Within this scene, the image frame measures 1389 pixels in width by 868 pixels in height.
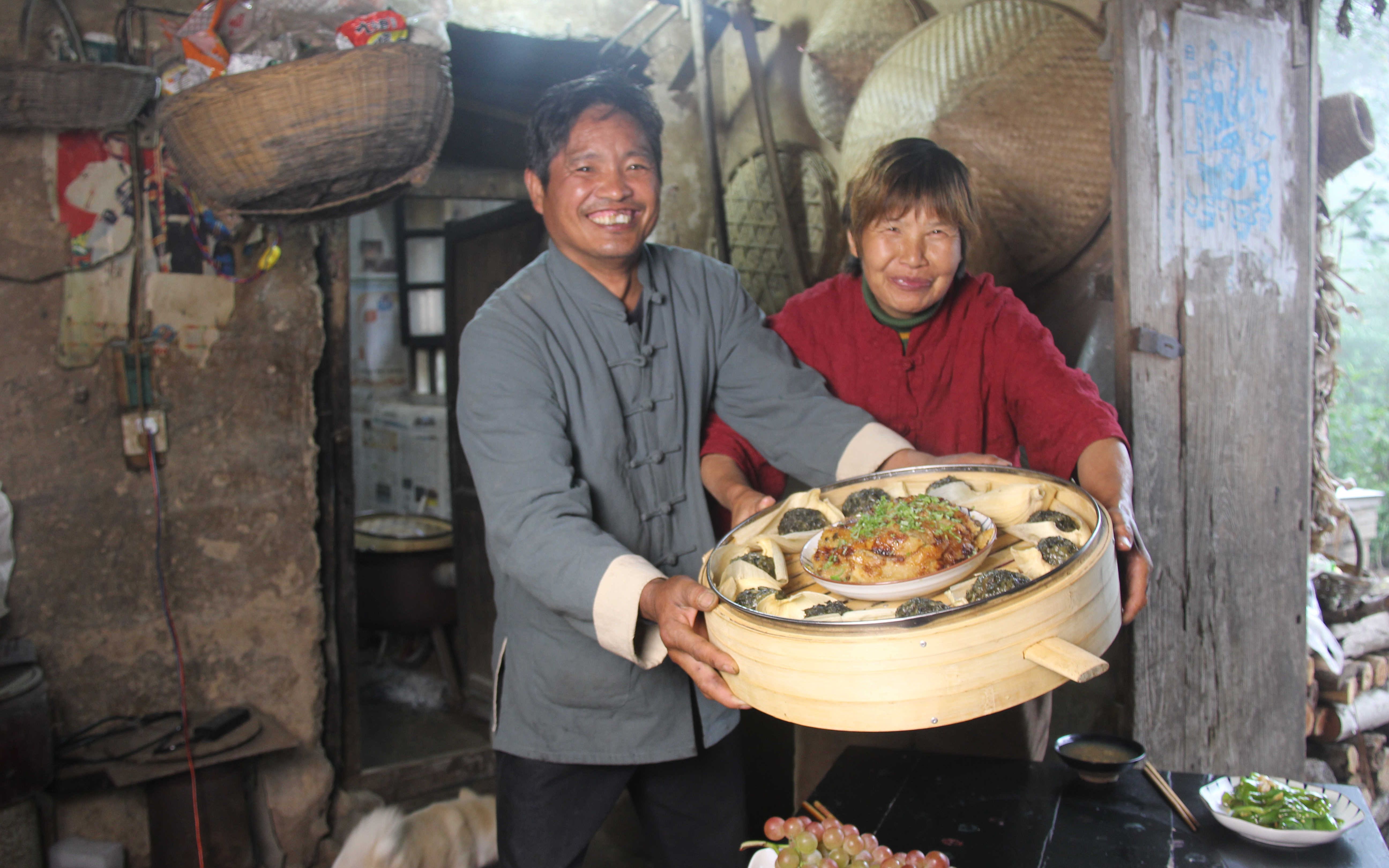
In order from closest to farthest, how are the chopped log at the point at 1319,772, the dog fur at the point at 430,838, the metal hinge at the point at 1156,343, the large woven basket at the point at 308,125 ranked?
the large woven basket at the point at 308,125
the metal hinge at the point at 1156,343
the dog fur at the point at 430,838
the chopped log at the point at 1319,772

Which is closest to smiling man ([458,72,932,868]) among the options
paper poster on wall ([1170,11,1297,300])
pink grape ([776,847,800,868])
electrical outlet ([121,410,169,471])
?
pink grape ([776,847,800,868])

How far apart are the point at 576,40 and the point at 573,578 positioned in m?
3.00

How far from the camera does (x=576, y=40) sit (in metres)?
4.04

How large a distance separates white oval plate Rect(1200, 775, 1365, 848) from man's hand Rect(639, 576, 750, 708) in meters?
0.96

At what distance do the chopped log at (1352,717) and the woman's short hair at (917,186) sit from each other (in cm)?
293

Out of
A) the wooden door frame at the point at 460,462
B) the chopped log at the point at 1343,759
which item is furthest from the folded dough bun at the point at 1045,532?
the wooden door frame at the point at 460,462

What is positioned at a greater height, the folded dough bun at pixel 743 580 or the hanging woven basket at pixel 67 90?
the hanging woven basket at pixel 67 90

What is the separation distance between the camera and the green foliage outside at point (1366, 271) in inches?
246

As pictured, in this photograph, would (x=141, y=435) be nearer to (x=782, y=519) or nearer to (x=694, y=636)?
(x=782, y=519)

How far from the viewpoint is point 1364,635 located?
13.3 feet

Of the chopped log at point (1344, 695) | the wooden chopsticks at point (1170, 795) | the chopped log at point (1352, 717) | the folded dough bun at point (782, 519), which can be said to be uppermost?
the folded dough bun at point (782, 519)

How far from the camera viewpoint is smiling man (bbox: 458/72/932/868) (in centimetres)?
207

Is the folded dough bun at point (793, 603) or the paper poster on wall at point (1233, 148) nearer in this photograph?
the folded dough bun at point (793, 603)

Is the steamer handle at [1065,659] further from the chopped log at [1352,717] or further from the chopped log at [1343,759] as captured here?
the chopped log at [1343,759]
